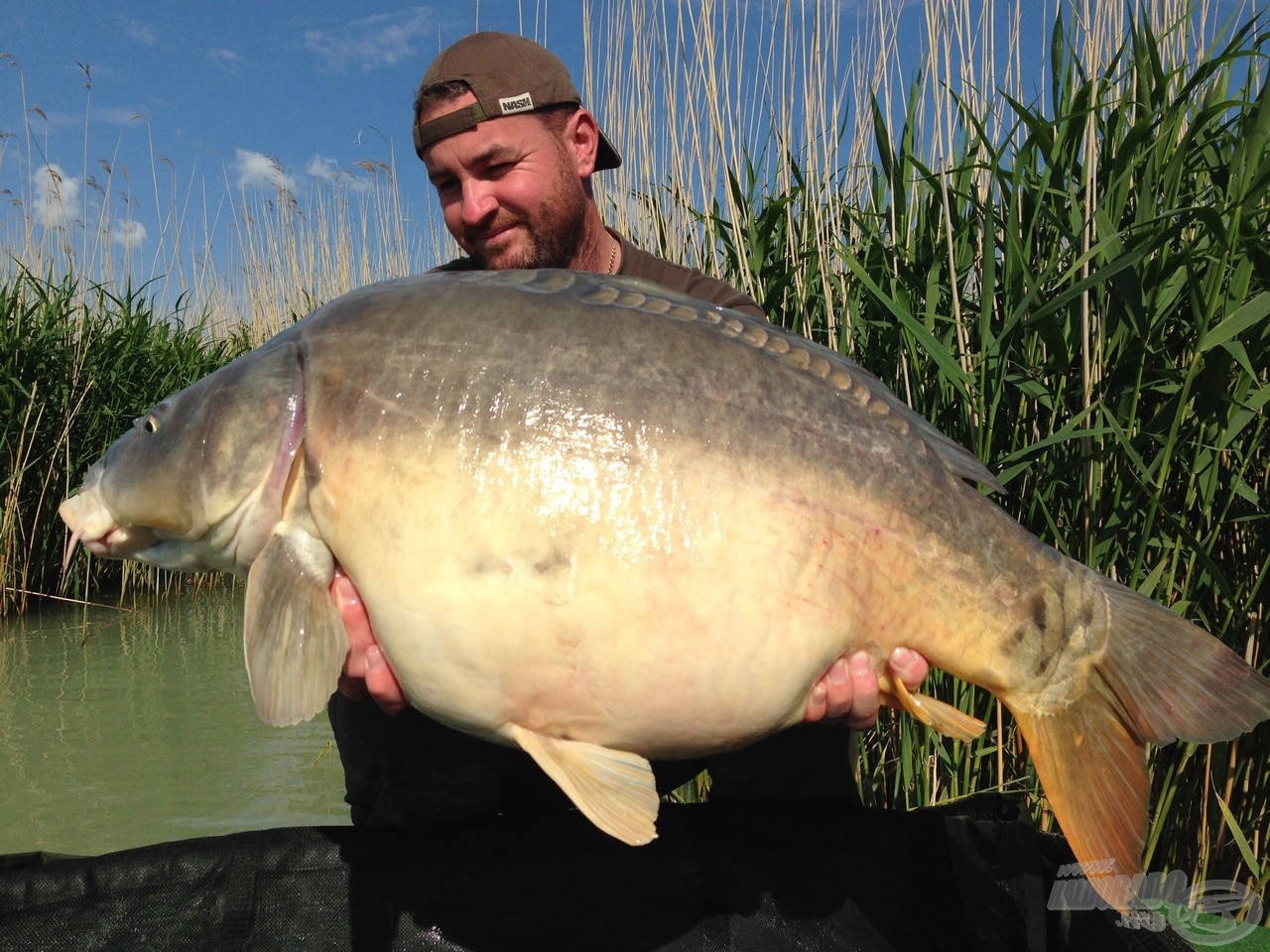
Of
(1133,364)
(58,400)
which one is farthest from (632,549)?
(58,400)

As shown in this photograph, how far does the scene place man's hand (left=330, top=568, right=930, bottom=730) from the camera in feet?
4.20

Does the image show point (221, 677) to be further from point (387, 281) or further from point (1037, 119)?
point (1037, 119)

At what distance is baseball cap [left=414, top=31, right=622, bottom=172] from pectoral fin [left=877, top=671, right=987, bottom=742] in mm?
1327

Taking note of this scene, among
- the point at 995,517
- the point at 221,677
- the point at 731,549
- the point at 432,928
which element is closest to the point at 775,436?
the point at 731,549

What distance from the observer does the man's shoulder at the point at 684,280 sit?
7.00ft

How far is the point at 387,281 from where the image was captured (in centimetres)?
141

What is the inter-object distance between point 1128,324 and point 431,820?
158 cm

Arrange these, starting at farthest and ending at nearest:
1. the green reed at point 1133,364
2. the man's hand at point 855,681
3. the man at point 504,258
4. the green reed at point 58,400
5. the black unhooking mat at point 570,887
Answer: the green reed at point 58,400 < the green reed at point 1133,364 < the man at point 504,258 < the black unhooking mat at point 570,887 < the man's hand at point 855,681

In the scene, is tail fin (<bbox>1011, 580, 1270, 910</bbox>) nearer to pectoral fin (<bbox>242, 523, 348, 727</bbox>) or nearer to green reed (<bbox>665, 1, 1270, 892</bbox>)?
green reed (<bbox>665, 1, 1270, 892</bbox>)

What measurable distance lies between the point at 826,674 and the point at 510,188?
1234 millimetres

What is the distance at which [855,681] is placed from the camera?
1.29 metres
